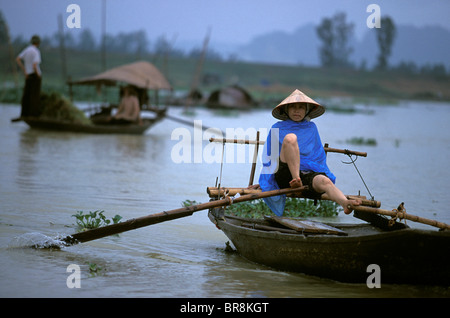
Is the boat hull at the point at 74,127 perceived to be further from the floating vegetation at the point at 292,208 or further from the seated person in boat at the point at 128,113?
the floating vegetation at the point at 292,208

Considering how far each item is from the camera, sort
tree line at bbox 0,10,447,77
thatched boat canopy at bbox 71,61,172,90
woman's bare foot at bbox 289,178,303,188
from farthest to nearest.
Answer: tree line at bbox 0,10,447,77 → thatched boat canopy at bbox 71,61,172,90 → woman's bare foot at bbox 289,178,303,188

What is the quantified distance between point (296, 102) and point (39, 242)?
2291 mm

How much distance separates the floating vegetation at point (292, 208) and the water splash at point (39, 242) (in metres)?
1.64

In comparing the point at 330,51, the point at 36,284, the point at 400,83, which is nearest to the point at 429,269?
the point at 36,284

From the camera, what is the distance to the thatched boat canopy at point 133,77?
Result: 13742mm

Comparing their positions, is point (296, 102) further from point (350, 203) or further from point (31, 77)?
point (31, 77)

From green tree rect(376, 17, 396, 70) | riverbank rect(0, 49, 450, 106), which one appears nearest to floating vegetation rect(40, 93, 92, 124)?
riverbank rect(0, 49, 450, 106)

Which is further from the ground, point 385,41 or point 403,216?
point 385,41

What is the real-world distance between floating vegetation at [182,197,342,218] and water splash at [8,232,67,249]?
1.64 metres

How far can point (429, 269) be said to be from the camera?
166 inches

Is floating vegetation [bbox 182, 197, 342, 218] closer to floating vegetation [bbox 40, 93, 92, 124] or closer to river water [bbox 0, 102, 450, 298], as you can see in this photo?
river water [bbox 0, 102, 450, 298]

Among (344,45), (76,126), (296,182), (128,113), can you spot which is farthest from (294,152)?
(344,45)

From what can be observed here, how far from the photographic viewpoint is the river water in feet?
14.7

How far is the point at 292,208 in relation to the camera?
7020 millimetres
